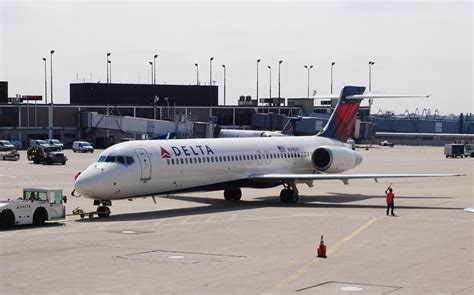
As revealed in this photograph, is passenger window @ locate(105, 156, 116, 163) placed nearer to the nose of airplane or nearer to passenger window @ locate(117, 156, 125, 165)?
passenger window @ locate(117, 156, 125, 165)

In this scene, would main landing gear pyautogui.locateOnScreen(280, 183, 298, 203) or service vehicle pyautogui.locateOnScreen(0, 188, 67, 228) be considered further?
main landing gear pyautogui.locateOnScreen(280, 183, 298, 203)

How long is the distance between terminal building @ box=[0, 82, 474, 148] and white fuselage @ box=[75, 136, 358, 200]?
49.0 metres

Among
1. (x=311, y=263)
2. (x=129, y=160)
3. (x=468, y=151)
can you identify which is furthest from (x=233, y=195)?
(x=468, y=151)

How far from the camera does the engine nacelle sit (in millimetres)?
50344

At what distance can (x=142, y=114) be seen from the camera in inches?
5069

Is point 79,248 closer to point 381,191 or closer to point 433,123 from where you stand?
point 381,191

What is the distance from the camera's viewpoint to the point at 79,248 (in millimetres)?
28453

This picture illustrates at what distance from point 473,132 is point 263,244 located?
15623 centimetres

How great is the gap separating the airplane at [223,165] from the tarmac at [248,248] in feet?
3.88

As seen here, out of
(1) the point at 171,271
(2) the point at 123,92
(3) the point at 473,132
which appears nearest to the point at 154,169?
(1) the point at 171,271

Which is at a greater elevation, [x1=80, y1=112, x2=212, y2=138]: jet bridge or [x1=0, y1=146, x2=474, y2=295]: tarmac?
[x1=80, y1=112, x2=212, y2=138]: jet bridge

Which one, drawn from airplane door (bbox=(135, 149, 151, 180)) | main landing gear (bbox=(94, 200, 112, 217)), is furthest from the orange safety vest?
main landing gear (bbox=(94, 200, 112, 217))

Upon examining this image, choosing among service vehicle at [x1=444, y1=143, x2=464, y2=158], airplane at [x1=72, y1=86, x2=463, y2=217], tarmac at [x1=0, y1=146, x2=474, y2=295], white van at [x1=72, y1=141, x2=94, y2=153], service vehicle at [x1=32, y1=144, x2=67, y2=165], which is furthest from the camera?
Answer: service vehicle at [x1=444, y1=143, x2=464, y2=158]

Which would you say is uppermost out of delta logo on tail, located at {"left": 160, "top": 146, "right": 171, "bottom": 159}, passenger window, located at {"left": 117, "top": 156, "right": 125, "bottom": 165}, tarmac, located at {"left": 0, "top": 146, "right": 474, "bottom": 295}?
delta logo on tail, located at {"left": 160, "top": 146, "right": 171, "bottom": 159}
